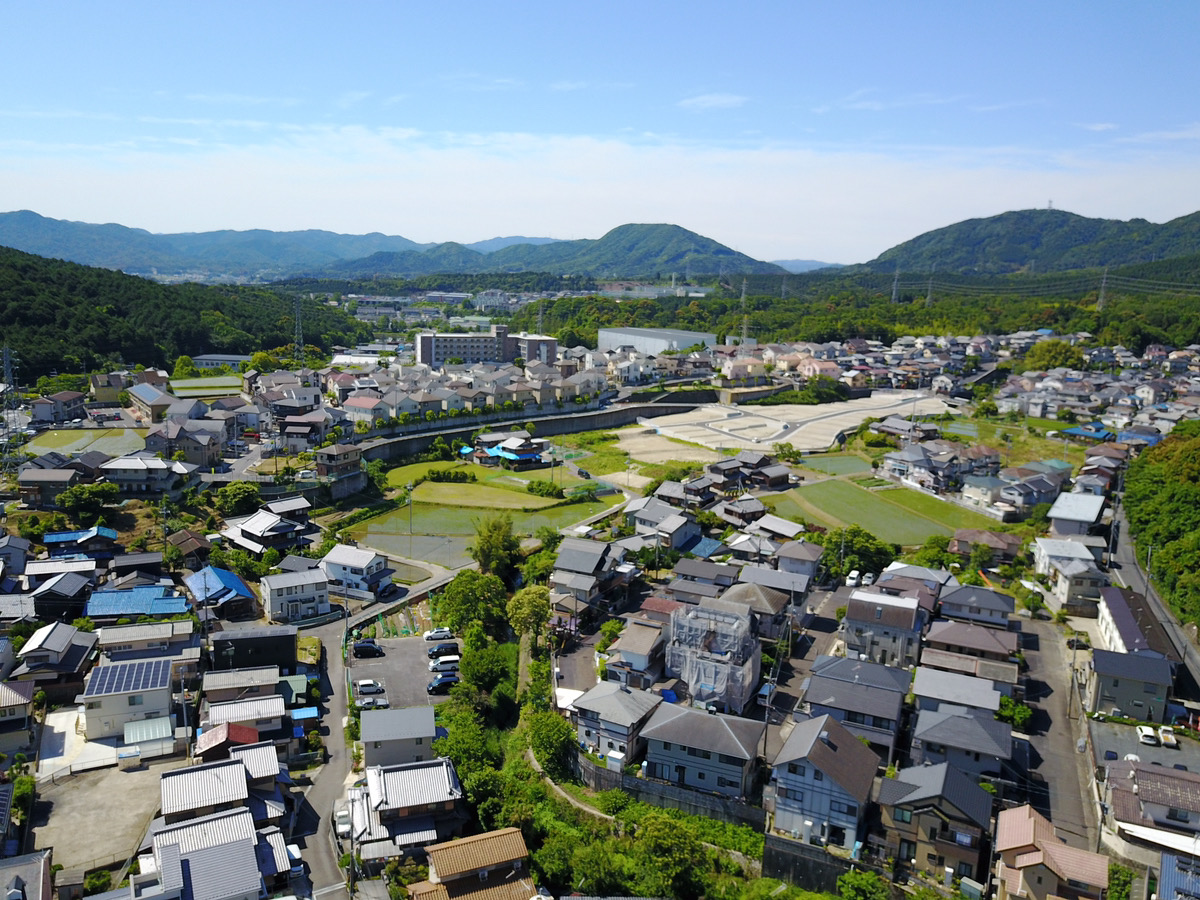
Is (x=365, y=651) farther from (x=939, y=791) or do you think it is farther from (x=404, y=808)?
(x=939, y=791)

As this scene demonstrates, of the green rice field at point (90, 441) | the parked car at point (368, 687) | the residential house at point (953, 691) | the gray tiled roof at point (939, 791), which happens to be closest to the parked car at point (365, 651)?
the parked car at point (368, 687)

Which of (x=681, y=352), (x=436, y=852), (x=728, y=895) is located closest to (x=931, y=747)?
(x=728, y=895)

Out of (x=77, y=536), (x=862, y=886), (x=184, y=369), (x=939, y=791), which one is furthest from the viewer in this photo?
(x=184, y=369)

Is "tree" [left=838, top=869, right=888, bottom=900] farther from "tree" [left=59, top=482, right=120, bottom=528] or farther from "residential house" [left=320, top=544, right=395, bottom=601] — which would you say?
"tree" [left=59, top=482, right=120, bottom=528]

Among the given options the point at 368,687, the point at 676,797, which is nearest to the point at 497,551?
the point at 368,687

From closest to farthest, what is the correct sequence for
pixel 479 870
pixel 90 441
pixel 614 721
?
pixel 479 870, pixel 614 721, pixel 90 441

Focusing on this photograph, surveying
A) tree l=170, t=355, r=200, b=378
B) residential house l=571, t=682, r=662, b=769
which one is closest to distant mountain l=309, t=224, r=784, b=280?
tree l=170, t=355, r=200, b=378

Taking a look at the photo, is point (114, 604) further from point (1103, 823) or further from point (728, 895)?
point (1103, 823)
